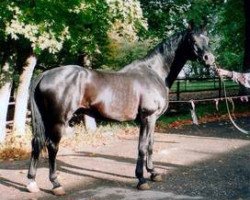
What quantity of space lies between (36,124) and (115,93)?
1422 millimetres

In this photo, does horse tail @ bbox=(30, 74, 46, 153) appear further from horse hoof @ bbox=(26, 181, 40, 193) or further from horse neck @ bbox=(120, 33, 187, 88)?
horse neck @ bbox=(120, 33, 187, 88)

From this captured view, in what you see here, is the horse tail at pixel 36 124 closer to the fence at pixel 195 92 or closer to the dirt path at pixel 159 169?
the dirt path at pixel 159 169

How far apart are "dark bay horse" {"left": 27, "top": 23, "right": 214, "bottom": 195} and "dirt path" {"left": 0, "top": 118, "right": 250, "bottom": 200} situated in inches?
15.1

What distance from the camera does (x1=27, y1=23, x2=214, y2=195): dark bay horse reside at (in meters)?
6.87

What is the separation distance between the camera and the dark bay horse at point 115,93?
6.87 metres

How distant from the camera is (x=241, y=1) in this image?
74.9 feet

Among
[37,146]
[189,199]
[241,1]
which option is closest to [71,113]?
[37,146]

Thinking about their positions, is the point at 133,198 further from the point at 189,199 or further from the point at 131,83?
the point at 131,83

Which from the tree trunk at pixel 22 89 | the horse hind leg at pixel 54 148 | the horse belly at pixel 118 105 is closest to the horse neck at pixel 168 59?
the horse belly at pixel 118 105

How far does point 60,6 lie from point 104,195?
16.7ft

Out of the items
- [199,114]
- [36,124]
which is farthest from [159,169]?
[199,114]

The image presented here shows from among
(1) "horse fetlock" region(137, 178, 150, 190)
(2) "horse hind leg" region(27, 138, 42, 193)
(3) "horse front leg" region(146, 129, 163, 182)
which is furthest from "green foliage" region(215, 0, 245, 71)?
(2) "horse hind leg" region(27, 138, 42, 193)

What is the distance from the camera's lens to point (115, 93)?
719cm

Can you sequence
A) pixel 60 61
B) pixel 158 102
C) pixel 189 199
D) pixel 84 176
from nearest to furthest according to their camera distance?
pixel 189 199 < pixel 158 102 < pixel 84 176 < pixel 60 61
